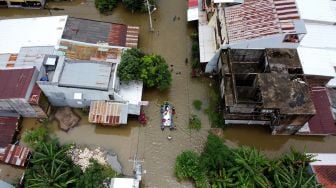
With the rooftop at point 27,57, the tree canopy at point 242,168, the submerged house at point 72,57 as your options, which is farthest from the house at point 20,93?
the tree canopy at point 242,168

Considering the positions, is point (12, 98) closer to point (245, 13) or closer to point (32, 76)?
point (32, 76)

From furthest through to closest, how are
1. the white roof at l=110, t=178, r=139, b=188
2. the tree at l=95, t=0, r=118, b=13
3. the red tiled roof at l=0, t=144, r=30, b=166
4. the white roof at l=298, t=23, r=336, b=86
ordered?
the tree at l=95, t=0, r=118, b=13
the white roof at l=298, t=23, r=336, b=86
the red tiled roof at l=0, t=144, r=30, b=166
the white roof at l=110, t=178, r=139, b=188

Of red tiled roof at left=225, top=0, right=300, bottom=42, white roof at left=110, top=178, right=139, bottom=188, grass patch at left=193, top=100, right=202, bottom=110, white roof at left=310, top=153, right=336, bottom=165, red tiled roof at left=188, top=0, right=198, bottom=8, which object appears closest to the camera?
white roof at left=110, top=178, right=139, bottom=188

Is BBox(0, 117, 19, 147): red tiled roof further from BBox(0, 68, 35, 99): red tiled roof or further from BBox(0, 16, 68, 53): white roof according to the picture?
BBox(0, 16, 68, 53): white roof

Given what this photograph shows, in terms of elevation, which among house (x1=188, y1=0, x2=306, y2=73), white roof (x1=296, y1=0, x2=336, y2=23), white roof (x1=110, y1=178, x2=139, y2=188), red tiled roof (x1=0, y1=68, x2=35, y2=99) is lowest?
white roof (x1=110, y1=178, x2=139, y2=188)

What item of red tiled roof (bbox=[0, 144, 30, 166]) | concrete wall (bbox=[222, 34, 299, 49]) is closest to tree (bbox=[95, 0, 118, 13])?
concrete wall (bbox=[222, 34, 299, 49])
